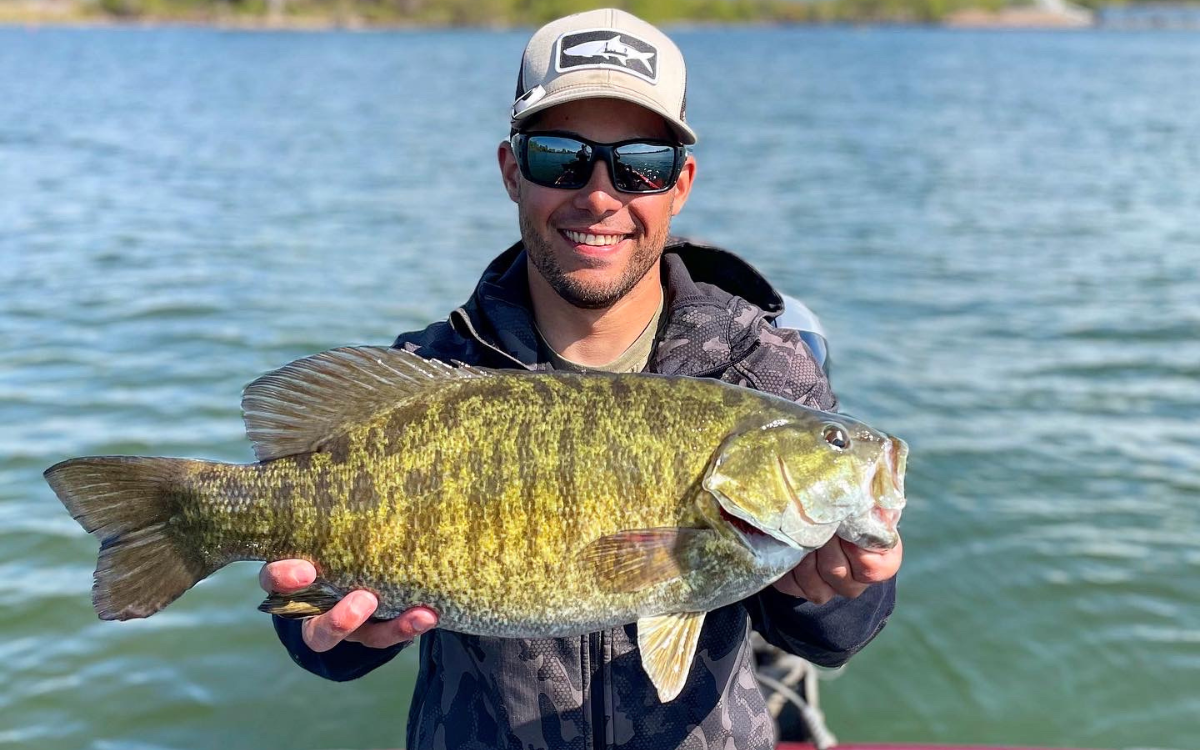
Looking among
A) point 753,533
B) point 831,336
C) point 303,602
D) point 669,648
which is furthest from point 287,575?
point 831,336

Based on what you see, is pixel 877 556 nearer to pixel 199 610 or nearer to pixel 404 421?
pixel 404 421

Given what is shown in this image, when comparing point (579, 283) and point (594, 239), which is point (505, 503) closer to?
point (579, 283)

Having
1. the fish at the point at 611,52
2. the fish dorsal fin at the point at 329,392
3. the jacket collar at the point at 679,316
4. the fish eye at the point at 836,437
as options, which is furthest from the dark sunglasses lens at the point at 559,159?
the fish eye at the point at 836,437

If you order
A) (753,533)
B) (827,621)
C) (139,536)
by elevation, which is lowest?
(827,621)

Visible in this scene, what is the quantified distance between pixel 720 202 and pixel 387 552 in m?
18.8

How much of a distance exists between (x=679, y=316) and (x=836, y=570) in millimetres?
907

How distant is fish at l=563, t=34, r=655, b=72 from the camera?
9.80 ft

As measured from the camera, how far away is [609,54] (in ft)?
9.83

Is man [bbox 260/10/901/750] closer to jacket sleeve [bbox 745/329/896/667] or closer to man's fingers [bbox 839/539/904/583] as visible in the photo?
jacket sleeve [bbox 745/329/896/667]

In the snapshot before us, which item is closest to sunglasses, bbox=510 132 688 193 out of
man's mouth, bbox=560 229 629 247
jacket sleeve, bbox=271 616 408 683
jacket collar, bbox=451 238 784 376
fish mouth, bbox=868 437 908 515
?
man's mouth, bbox=560 229 629 247

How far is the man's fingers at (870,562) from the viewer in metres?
2.49

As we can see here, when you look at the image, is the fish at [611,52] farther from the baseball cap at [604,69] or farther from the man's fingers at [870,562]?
the man's fingers at [870,562]

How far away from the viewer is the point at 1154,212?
19.5 metres

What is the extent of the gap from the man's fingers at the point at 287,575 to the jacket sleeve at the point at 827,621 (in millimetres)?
1249
